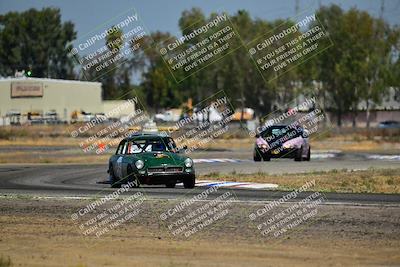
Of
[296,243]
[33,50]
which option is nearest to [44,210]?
[296,243]

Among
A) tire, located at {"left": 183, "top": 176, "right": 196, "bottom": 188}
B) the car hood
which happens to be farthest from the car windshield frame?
tire, located at {"left": 183, "top": 176, "right": 196, "bottom": 188}

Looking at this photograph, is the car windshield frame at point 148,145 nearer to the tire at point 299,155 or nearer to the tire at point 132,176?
the tire at point 132,176

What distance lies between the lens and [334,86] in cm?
8581

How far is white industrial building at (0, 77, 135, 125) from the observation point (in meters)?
85.9

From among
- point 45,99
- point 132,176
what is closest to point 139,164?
point 132,176

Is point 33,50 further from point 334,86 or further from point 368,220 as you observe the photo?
point 368,220

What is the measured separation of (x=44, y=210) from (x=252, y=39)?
72.1 meters

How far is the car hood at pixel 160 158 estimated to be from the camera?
21.6m

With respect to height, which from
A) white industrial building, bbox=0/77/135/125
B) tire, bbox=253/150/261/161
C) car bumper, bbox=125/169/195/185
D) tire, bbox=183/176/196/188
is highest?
white industrial building, bbox=0/77/135/125

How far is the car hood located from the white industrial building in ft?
206

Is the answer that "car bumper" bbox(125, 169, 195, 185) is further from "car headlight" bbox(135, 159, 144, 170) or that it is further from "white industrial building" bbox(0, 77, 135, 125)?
"white industrial building" bbox(0, 77, 135, 125)

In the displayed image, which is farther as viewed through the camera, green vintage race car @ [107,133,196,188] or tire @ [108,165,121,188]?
tire @ [108,165,121,188]

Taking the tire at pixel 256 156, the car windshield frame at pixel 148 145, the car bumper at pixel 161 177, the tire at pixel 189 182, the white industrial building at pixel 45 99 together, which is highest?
the white industrial building at pixel 45 99

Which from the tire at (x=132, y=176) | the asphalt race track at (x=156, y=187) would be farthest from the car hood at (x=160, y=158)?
the asphalt race track at (x=156, y=187)
